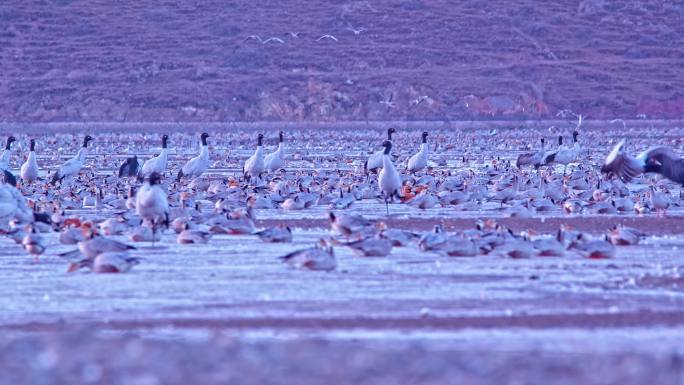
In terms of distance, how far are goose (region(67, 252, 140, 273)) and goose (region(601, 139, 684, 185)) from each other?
23.2ft

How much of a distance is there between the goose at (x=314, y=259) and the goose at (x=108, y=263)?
124cm

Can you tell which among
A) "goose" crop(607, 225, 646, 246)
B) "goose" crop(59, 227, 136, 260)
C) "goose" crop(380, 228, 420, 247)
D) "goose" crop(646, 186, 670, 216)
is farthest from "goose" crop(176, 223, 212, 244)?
Answer: "goose" crop(646, 186, 670, 216)

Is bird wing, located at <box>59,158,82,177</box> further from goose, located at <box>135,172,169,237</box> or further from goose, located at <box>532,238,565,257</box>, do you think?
goose, located at <box>532,238,565,257</box>

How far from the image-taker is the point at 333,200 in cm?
1923

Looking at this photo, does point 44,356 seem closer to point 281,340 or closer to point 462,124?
point 281,340

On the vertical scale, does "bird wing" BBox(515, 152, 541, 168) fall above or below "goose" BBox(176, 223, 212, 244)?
below

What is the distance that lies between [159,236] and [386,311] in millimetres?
5133

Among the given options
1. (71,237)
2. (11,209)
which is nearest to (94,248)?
(71,237)

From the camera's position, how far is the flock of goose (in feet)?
41.9

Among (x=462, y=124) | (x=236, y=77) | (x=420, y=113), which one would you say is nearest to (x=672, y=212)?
(x=462, y=124)

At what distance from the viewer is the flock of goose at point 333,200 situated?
1277cm

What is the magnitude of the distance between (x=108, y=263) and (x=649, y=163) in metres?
7.64

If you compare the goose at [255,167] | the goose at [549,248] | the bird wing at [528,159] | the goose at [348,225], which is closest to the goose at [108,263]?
the goose at [348,225]

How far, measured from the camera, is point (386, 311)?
31.8 feet
